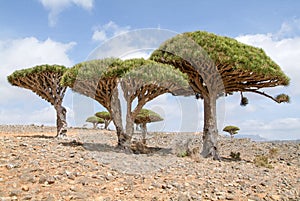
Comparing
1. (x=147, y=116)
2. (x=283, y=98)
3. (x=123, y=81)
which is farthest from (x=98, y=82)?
(x=147, y=116)

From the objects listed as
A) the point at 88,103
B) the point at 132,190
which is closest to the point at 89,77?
the point at 88,103

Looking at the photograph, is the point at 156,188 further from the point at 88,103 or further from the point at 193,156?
the point at 88,103

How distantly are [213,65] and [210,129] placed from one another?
322 centimetres

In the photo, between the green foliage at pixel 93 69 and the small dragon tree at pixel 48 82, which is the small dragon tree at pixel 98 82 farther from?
the small dragon tree at pixel 48 82

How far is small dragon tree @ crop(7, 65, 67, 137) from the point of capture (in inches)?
738

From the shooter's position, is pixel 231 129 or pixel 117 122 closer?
pixel 117 122

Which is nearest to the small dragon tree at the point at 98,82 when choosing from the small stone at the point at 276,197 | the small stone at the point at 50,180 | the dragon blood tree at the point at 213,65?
the dragon blood tree at the point at 213,65

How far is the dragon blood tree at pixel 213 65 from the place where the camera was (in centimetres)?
1293

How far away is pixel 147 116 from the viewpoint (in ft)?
79.9

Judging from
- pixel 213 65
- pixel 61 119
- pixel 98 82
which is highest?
pixel 213 65

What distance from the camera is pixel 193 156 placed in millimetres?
11695

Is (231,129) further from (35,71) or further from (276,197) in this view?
(276,197)

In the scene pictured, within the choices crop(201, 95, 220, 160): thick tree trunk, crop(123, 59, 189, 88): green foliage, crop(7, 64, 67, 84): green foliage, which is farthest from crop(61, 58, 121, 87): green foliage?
crop(7, 64, 67, 84): green foliage

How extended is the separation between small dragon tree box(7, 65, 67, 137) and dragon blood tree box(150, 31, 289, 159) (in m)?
7.90
